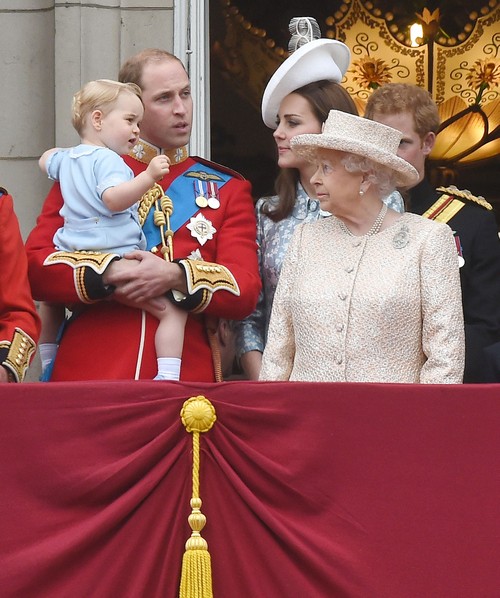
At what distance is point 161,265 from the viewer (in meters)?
5.10

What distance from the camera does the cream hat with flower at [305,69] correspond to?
18.0 feet

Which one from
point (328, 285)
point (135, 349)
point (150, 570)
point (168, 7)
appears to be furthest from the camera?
point (168, 7)

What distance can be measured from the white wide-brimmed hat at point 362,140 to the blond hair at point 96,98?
Result: 2.12 feet

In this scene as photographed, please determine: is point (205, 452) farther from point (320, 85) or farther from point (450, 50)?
point (450, 50)

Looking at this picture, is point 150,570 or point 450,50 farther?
point 450,50

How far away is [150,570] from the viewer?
168 inches

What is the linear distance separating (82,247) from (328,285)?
0.81 meters

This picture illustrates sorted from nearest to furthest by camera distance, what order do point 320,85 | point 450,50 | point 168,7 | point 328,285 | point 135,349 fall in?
point 328,285, point 135,349, point 320,85, point 168,7, point 450,50

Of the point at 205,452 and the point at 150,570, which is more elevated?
the point at 205,452

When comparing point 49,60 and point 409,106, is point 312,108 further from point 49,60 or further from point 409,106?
point 49,60

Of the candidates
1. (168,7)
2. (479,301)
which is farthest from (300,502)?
(168,7)

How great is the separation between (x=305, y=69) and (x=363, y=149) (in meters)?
0.78

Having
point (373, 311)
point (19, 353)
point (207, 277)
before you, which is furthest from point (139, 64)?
point (373, 311)

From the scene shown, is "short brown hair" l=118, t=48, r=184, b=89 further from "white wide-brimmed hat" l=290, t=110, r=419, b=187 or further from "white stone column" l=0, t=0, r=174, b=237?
"white stone column" l=0, t=0, r=174, b=237
